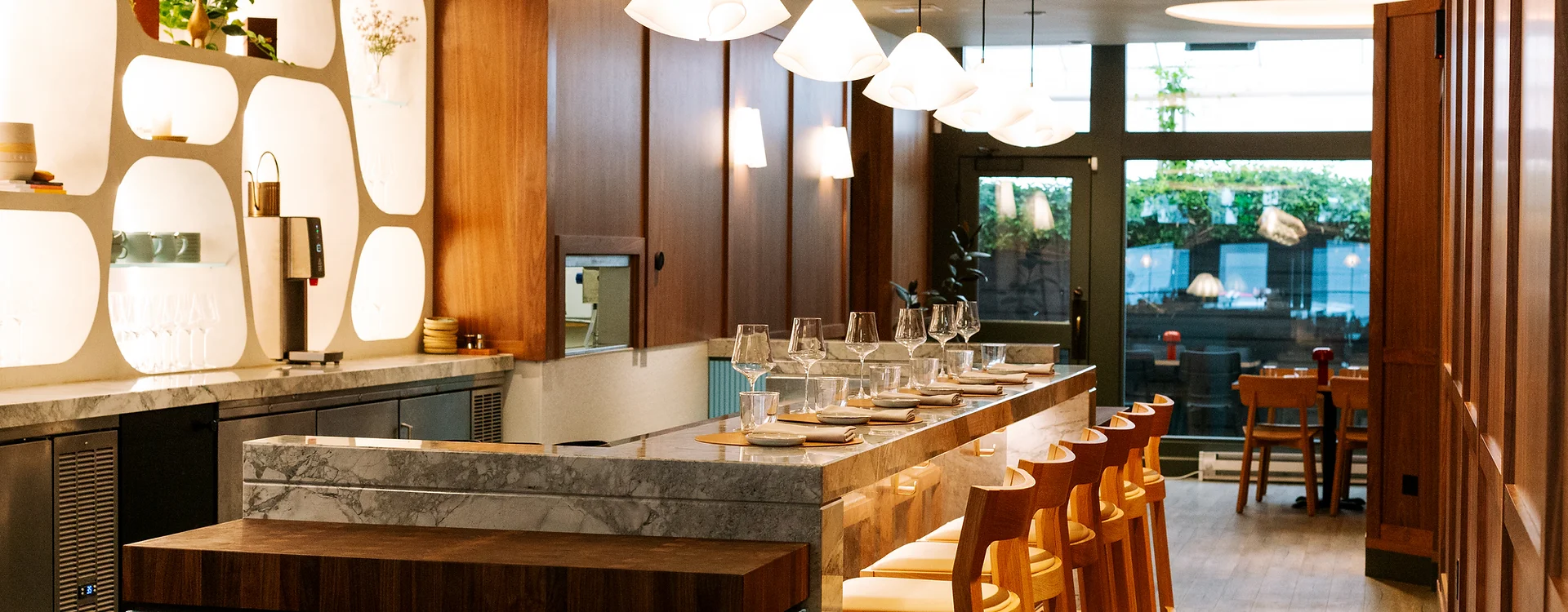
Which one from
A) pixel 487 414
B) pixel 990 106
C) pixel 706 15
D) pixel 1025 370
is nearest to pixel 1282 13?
pixel 990 106

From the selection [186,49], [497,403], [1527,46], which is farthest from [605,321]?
[1527,46]

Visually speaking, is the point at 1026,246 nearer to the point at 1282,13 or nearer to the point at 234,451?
the point at 1282,13

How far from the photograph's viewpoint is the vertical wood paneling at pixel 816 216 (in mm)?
8484

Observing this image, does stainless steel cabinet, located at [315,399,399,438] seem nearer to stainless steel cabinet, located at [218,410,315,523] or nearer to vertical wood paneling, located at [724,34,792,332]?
stainless steel cabinet, located at [218,410,315,523]

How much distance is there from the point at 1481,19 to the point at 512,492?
8.24ft

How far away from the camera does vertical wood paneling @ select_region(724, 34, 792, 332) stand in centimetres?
771

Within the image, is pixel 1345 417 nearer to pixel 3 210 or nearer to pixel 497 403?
pixel 497 403

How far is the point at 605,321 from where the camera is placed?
21.5ft

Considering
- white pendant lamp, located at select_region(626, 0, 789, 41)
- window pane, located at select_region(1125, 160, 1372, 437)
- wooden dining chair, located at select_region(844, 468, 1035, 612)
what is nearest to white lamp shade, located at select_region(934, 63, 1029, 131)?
white pendant lamp, located at select_region(626, 0, 789, 41)

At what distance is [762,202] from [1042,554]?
15.3 ft

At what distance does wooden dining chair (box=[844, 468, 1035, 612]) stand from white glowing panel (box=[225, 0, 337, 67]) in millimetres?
3317

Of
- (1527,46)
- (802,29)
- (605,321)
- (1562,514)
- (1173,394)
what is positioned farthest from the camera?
(1173,394)

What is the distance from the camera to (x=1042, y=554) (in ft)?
11.7

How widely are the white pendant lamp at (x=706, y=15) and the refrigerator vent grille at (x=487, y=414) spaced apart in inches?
101
